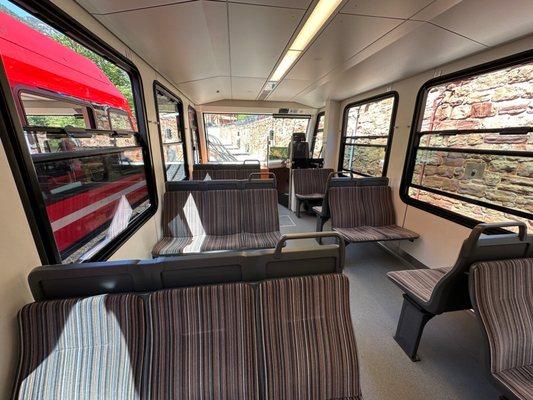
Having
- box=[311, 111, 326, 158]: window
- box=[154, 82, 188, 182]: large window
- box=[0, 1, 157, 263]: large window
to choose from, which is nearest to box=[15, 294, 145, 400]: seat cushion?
box=[0, 1, 157, 263]: large window

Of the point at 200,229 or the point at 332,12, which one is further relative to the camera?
the point at 200,229

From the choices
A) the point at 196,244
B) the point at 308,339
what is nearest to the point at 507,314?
the point at 308,339

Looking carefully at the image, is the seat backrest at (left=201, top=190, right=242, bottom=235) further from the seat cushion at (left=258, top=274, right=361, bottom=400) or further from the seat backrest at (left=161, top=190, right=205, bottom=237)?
the seat cushion at (left=258, top=274, right=361, bottom=400)

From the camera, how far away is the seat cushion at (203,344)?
0.92m

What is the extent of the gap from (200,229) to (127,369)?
5.94 feet

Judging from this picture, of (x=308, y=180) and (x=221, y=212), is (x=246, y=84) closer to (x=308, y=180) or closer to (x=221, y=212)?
(x=308, y=180)

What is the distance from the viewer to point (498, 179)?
205cm

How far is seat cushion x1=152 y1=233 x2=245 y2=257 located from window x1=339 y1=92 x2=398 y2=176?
2.63 m

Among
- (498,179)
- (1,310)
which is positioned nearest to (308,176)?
(498,179)

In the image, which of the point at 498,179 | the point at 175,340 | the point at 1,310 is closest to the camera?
the point at 1,310

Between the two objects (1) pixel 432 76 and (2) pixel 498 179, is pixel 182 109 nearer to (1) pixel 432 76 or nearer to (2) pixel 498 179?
(1) pixel 432 76

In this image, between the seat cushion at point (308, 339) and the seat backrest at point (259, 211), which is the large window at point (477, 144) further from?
the seat cushion at point (308, 339)

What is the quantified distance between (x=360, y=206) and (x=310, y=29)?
2.15 m

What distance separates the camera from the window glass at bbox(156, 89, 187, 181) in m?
3.10
